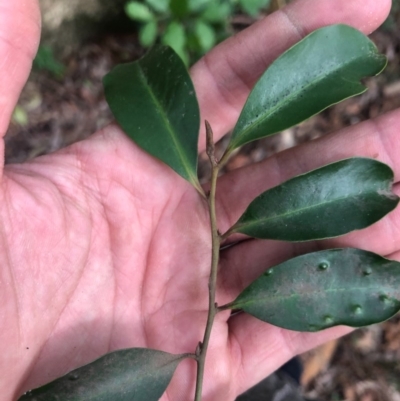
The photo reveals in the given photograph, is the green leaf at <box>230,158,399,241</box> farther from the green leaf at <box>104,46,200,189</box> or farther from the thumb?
the thumb

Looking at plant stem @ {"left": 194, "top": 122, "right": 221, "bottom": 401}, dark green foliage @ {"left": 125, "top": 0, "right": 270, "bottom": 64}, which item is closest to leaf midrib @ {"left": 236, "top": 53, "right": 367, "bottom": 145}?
plant stem @ {"left": 194, "top": 122, "right": 221, "bottom": 401}

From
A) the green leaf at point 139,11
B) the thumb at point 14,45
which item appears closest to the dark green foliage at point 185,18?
the green leaf at point 139,11

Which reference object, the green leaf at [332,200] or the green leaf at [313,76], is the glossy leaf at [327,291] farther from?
the green leaf at [313,76]

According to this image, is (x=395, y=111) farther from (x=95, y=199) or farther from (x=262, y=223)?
(x=95, y=199)

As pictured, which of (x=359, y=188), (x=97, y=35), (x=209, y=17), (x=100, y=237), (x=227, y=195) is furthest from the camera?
(x=97, y=35)

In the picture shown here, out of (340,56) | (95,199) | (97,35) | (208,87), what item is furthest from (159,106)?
(97,35)

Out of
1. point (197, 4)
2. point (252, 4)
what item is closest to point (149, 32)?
point (197, 4)
